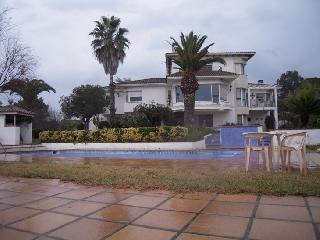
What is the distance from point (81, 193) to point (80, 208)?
1.08 meters

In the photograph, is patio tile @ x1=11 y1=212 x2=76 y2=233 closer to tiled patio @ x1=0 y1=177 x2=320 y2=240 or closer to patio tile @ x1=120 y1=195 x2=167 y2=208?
tiled patio @ x1=0 y1=177 x2=320 y2=240

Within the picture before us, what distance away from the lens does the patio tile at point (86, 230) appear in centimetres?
345

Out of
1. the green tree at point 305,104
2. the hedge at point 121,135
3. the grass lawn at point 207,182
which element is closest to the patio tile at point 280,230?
the grass lawn at point 207,182

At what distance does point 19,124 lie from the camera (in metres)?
28.1

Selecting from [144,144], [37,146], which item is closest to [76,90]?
[37,146]

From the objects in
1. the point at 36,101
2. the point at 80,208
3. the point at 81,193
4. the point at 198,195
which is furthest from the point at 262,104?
the point at 80,208

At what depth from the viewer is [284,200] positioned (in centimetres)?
470

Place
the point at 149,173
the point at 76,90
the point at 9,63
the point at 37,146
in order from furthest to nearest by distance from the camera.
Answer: the point at 76,90, the point at 37,146, the point at 9,63, the point at 149,173

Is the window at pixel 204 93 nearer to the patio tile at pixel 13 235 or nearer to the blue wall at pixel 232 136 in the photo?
the blue wall at pixel 232 136

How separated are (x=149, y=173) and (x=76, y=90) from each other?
33.3 m

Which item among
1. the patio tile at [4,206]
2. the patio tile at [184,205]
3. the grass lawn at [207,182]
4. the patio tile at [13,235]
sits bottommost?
the patio tile at [13,235]

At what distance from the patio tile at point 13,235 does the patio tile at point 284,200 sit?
3.07 metres

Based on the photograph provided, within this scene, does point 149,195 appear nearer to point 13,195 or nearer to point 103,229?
point 103,229

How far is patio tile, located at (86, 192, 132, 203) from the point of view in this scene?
5086 mm
